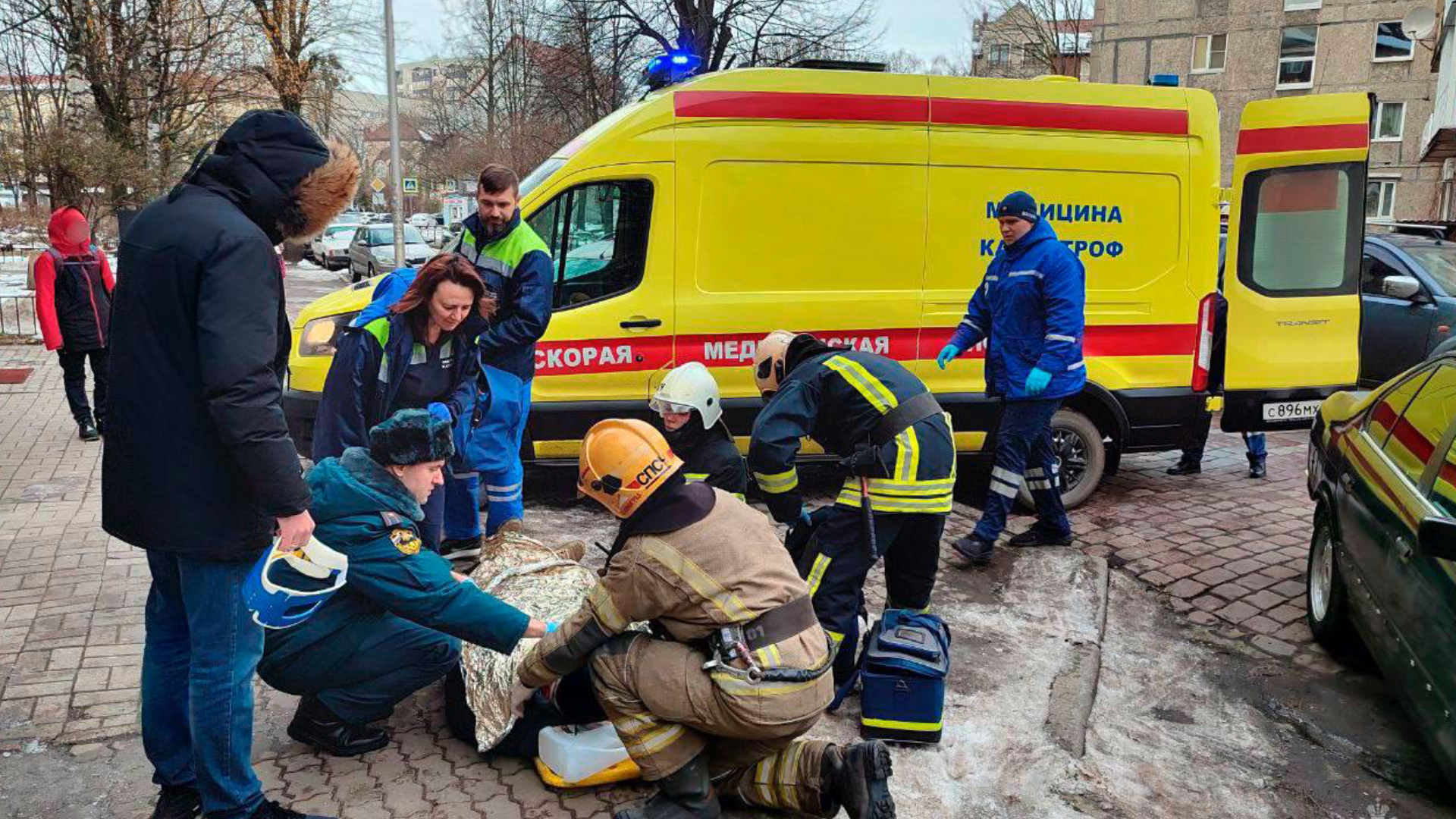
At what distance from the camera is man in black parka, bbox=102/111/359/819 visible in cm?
241

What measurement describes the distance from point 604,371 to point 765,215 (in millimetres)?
1280

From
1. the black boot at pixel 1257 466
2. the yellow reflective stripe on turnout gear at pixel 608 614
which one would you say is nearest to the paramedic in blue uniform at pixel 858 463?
the yellow reflective stripe on turnout gear at pixel 608 614

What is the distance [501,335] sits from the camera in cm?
482

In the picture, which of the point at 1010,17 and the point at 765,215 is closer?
the point at 765,215

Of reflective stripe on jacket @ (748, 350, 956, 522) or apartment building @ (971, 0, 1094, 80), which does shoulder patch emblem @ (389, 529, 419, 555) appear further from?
apartment building @ (971, 0, 1094, 80)

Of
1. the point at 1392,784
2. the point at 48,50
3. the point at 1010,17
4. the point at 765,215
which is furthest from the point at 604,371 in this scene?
the point at 1010,17

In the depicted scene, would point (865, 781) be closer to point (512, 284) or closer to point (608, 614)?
point (608, 614)

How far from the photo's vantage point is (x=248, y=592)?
2.55 meters

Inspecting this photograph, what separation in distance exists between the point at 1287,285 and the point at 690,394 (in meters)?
4.44

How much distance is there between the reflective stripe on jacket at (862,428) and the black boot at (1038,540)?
Answer: 81.3 inches

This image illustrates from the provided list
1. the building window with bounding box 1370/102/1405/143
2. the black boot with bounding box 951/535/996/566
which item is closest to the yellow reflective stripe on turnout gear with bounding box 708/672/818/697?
the black boot with bounding box 951/535/996/566

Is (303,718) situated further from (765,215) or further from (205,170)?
(765,215)

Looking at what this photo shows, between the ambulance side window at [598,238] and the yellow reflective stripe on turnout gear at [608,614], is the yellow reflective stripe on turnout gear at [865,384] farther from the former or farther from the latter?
the ambulance side window at [598,238]

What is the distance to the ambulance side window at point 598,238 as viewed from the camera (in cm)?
580
